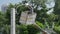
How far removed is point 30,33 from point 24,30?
88cm

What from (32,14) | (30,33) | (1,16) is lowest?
(30,33)

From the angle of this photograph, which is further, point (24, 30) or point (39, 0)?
point (39, 0)

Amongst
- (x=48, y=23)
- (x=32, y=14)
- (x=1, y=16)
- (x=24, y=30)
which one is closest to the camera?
(x=32, y=14)

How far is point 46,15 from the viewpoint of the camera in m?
→ 18.5

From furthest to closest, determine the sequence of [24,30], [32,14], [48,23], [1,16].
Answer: [48,23] < [1,16] < [24,30] < [32,14]

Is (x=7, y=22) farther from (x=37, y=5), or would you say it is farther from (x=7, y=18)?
(x=37, y=5)

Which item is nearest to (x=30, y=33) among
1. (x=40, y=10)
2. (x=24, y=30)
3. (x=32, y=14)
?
(x=24, y=30)

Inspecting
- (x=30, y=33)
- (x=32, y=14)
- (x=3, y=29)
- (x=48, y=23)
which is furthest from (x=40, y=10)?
(x=32, y=14)

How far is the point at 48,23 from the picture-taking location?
18156mm

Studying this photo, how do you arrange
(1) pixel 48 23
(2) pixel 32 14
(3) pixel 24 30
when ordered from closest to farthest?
1. (2) pixel 32 14
2. (3) pixel 24 30
3. (1) pixel 48 23

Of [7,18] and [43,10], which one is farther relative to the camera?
[43,10]

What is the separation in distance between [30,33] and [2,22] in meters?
2.30

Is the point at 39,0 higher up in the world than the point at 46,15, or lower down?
higher up

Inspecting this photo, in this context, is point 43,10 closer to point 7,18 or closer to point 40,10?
point 40,10
